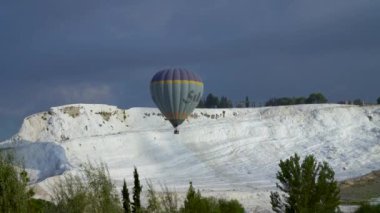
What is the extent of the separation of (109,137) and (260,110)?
77.0 feet

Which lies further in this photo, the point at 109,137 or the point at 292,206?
the point at 109,137

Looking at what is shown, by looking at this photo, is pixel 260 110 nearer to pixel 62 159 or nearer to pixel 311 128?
pixel 311 128

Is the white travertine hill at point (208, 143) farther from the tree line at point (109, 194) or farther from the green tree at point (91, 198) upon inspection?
the green tree at point (91, 198)

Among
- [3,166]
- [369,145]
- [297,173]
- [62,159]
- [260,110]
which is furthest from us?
[260,110]

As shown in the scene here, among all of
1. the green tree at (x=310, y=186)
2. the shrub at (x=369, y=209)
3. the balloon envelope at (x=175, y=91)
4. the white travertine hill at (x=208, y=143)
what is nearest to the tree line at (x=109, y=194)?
the green tree at (x=310, y=186)

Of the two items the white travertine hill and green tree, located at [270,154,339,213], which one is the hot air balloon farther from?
green tree, located at [270,154,339,213]

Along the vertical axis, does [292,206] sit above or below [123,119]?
below

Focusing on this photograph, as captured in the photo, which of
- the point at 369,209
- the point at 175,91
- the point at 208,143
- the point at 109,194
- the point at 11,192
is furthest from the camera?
the point at 208,143

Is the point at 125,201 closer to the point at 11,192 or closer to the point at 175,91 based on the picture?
the point at 11,192

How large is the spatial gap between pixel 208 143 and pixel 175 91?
1940 cm

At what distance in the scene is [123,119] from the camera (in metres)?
80.6

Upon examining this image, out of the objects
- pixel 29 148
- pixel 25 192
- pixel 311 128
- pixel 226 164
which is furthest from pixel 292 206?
pixel 311 128

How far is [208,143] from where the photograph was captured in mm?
68312

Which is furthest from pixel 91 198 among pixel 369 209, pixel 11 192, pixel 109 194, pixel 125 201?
pixel 369 209
